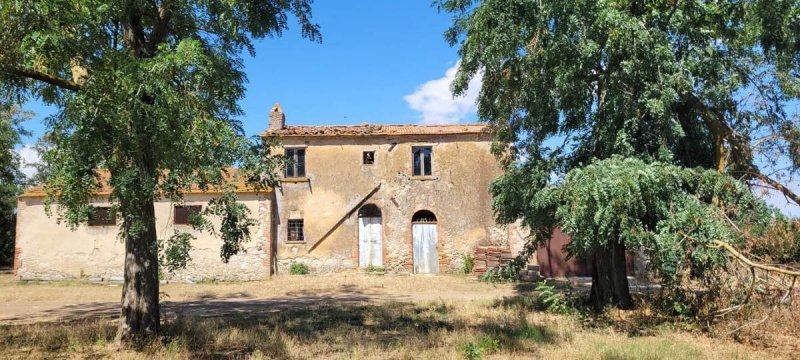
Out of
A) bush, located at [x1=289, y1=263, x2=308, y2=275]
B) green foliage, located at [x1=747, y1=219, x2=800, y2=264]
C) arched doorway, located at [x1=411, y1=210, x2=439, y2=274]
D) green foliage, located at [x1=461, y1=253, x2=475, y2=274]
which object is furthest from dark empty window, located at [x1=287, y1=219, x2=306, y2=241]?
green foliage, located at [x1=747, y1=219, x2=800, y2=264]

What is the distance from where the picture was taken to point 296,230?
22422mm

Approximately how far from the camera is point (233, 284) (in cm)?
1911

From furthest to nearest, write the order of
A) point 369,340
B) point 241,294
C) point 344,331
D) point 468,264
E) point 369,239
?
point 369,239, point 468,264, point 241,294, point 344,331, point 369,340

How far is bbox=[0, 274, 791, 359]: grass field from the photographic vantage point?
778 centimetres

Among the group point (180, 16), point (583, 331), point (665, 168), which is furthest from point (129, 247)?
point (665, 168)

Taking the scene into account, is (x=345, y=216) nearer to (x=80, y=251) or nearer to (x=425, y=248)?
(x=425, y=248)

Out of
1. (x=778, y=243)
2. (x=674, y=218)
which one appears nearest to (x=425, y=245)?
(x=674, y=218)

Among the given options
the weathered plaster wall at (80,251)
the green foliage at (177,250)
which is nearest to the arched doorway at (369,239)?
the weathered plaster wall at (80,251)

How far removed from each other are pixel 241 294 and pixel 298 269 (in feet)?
18.1

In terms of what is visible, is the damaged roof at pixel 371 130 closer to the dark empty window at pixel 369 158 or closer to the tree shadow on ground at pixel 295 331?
the dark empty window at pixel 369 158

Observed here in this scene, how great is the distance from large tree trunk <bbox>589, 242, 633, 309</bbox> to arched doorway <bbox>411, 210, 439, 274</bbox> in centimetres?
1126

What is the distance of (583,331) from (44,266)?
19.4 metres

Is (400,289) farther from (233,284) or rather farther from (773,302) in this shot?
(773,302)

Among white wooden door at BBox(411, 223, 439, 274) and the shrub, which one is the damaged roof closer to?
white wooden door at BBox(411, 223, 439, 274)
